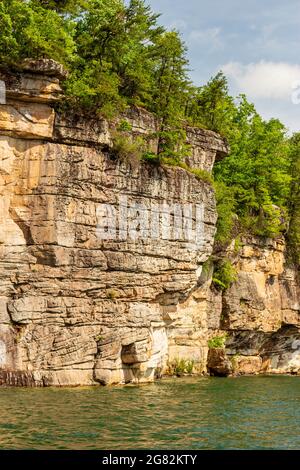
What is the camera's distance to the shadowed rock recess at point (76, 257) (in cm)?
2695

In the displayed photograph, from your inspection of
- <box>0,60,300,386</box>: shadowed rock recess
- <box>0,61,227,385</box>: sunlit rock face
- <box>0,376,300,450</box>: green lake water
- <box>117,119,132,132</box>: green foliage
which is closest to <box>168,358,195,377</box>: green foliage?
<box>0,60,300,386</box>: shadowed rock recess

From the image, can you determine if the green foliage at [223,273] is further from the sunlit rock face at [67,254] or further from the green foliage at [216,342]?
the sunlit rock face at [67,254]

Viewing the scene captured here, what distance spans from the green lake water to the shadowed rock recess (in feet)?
6.38

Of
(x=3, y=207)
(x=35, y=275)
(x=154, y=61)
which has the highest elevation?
(x=154, y=61)

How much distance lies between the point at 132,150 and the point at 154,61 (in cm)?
778

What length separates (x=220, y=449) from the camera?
15.4m

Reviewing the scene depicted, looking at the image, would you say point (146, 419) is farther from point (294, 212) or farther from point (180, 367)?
point (294, 212)

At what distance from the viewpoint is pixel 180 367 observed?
113 feet

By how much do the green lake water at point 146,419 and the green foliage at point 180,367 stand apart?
18.1 feet

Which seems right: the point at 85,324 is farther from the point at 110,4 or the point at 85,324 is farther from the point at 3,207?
the point at 110,4

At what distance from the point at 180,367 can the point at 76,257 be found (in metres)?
9.58

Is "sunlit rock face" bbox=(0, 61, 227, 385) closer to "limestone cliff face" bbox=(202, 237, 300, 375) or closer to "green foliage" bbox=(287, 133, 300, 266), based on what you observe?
"limestone cliff face" bbox=(202, 237, 300, 375)

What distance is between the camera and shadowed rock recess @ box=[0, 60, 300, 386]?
26953mm

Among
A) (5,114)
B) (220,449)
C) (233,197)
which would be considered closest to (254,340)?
(233,197)
